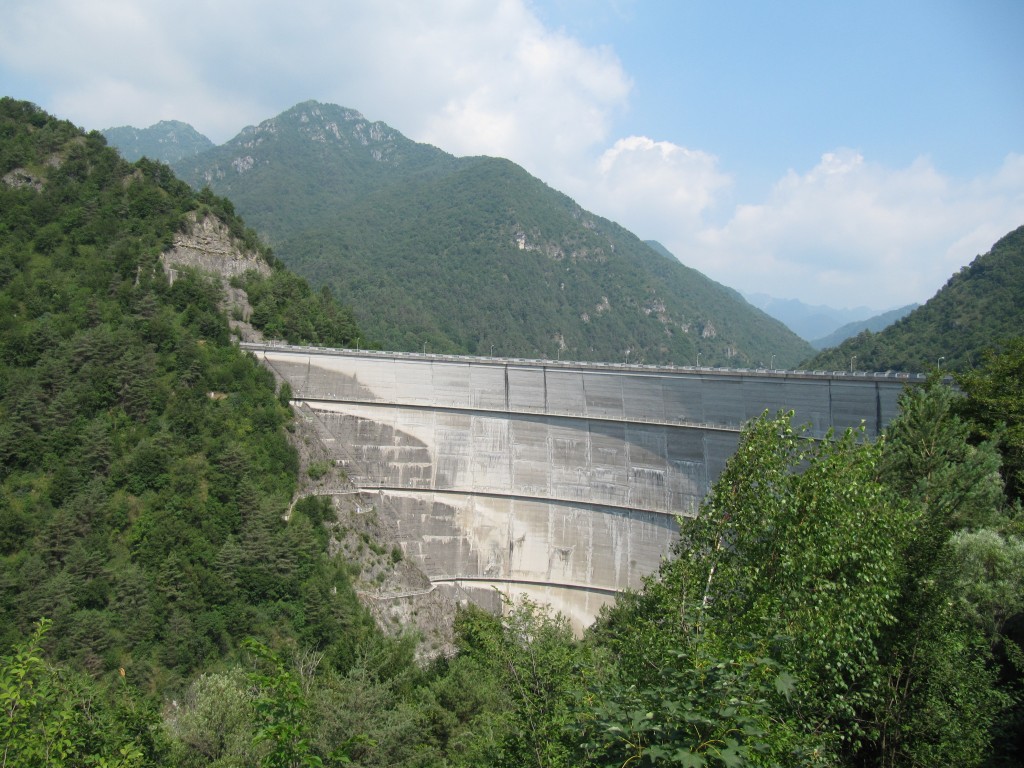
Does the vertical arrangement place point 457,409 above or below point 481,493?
above

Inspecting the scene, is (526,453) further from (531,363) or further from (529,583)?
(529,583)

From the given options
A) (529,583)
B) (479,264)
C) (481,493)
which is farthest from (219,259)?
(479,264)

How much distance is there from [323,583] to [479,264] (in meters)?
80.0

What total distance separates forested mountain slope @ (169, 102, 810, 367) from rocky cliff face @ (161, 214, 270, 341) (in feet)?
106

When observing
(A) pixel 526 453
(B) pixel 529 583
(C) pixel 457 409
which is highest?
(C) pixel 457 409

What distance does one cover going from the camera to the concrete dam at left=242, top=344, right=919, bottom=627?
32250mm

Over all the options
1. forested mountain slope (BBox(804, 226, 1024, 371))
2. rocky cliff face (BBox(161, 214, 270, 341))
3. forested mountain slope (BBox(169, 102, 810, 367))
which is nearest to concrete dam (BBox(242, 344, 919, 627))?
rocky cliff face (BBox(161, 214, 270, 341))

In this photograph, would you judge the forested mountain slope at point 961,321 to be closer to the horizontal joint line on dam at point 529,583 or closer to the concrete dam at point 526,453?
the concrete dam at point 526,453

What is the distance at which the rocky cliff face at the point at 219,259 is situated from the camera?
39.3 m

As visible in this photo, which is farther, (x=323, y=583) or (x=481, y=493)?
(x=481, y=493)

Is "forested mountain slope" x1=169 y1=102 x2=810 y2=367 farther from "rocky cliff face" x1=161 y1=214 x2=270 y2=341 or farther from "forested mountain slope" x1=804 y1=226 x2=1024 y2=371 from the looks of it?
"forested mountain slope" x1=804 y1=226 x2=1024 y2=371

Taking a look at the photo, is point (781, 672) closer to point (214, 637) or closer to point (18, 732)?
point (18, 732)

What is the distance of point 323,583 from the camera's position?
30109 millimetres

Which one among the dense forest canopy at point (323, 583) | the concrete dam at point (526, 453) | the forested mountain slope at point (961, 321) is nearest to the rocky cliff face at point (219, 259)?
the dense forest canopy at point (323, 583)
